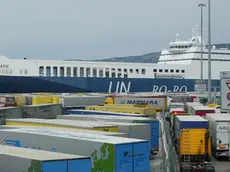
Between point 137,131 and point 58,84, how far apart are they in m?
56.9

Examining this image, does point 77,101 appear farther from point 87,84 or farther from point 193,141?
point 87,84

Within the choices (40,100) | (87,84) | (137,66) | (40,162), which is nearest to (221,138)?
(40,162)

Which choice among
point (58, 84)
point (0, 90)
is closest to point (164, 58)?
point (58, 84)

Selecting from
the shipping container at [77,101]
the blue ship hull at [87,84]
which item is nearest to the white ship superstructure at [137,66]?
the blue ship hull at [87,84]

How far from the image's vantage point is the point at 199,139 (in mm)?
22812

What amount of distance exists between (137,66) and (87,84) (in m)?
15.3

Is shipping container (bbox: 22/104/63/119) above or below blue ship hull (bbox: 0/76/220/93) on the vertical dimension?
below

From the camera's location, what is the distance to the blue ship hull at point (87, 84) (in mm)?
72125

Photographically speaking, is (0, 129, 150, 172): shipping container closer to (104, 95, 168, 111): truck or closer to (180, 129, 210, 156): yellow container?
(180, 129, 210, 156): yellow container

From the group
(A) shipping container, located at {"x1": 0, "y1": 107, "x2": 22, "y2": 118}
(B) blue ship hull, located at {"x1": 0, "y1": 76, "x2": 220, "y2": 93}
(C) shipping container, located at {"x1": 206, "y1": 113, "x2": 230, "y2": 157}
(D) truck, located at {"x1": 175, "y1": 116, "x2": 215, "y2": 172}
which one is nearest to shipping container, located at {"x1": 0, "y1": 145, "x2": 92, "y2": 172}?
(D) truck, located at {"x1": 175, "y1": 116, "x2": 215, "y2": 172}

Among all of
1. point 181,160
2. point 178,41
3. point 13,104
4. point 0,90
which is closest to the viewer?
point 181,160

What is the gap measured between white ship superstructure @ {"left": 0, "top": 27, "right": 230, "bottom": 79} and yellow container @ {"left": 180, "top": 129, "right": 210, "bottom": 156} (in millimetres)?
59638

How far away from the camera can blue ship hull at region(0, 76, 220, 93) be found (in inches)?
2840

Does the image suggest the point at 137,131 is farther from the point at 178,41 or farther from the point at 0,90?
the point at 178,41
